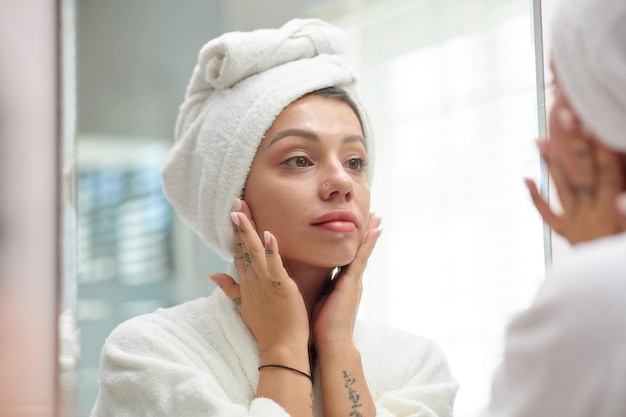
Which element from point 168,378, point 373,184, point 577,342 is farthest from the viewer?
point 373,184

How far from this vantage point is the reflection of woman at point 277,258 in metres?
1.01

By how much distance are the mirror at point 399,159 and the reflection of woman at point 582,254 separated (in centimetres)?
40

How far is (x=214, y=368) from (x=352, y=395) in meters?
0.18

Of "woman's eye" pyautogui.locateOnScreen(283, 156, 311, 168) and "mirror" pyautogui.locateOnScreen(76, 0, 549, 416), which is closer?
"woman's eye" pyautogui.locateOnScreen(283, 156, 311, 168)


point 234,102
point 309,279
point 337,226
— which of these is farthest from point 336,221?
point 234,102

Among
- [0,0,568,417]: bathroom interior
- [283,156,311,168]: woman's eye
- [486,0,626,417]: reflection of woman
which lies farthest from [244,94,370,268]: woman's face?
[486,0,626,417]: reflection of woman

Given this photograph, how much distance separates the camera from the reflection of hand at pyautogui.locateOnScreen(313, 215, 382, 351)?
3.55ft

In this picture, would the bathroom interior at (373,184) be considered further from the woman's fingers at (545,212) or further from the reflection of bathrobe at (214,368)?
the woman's fingers at (545,212)

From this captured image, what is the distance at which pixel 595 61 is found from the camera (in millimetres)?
651

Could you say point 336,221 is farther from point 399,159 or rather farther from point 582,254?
point 399,159

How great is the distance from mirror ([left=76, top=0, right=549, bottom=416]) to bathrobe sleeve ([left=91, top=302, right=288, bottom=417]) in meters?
0.26

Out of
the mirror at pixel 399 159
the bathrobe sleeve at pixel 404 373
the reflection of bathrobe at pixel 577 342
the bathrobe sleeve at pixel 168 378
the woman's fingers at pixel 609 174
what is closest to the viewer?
the reflection of bathrobe at pixel 577 342

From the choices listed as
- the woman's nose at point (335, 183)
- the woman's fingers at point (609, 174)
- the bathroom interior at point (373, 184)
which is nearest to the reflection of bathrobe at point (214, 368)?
the bathroom interior at point (373, 184)

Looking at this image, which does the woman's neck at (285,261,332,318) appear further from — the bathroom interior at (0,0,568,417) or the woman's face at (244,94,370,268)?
the bathroom interior at (0,0,568,417)
